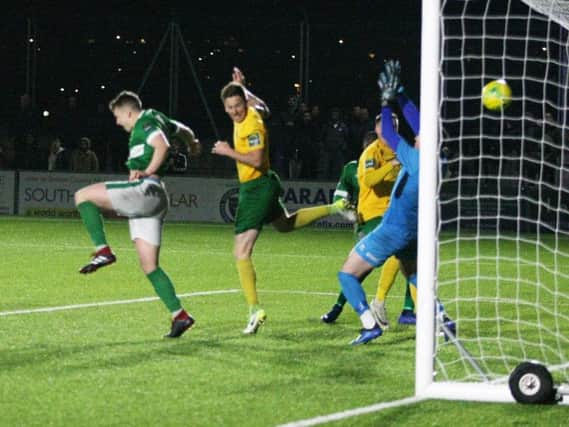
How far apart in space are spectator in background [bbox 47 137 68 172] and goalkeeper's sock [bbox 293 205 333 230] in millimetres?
18066

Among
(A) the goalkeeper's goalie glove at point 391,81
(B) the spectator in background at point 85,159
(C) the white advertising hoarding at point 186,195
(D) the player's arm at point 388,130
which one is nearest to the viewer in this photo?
(A) the goalkeeper's goalie glove at point 391,81

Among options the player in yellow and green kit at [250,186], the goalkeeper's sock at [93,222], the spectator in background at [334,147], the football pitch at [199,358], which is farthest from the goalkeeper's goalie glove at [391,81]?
the spectator in background at [334,147]

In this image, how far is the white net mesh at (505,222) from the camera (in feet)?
30.9

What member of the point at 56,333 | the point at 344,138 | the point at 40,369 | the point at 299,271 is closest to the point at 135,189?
the point at 56,333

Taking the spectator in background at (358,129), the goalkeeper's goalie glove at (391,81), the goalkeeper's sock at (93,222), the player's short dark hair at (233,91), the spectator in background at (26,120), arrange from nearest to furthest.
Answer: the goalkeeper's goalie glove at (391,81) < the goalkeeper's sock at (93,222) < the player's short dark hair at (233,91) < the spectator in background at (358,129) < the spectator in background at (26,120)

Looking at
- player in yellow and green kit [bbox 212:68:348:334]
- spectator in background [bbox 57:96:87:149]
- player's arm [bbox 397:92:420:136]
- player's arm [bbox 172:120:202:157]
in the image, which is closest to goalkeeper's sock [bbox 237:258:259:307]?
player in yellow and green kit [bbox 212:68:348:334]

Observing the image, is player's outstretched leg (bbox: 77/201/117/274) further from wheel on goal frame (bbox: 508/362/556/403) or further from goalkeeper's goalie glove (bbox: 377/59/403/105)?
wheel on goal frame (bbox: 508/362/556/403)

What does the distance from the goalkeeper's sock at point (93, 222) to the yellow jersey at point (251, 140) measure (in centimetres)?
131

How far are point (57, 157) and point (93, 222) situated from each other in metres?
19.2

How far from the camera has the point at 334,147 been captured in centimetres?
2814

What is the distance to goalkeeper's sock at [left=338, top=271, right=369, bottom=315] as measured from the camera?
10.1m

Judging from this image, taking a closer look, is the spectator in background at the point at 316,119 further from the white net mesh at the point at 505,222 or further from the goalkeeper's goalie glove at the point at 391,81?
the goalkeeper's goalie glove at the point at 391,81

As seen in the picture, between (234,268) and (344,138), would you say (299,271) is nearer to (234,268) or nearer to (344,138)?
(234,268)

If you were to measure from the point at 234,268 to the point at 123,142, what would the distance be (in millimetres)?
12224
